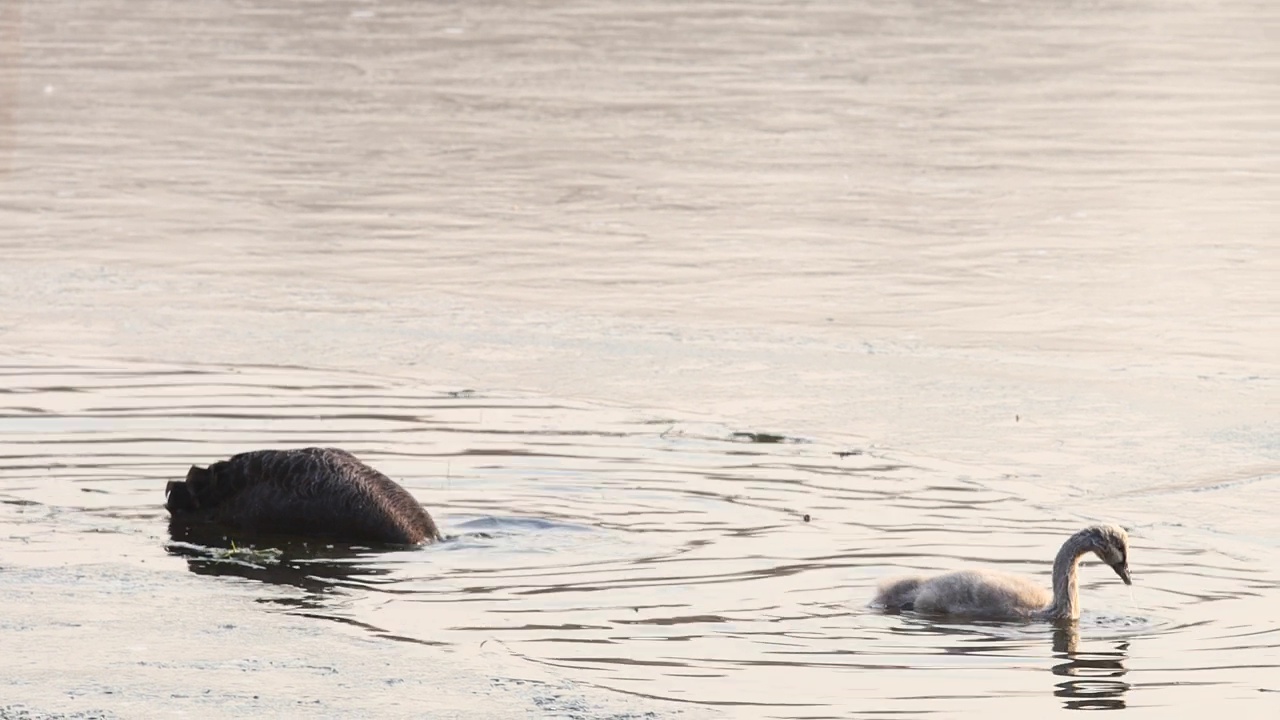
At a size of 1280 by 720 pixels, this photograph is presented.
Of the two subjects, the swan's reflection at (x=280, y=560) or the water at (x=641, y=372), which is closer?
the water at (x=641, y=372)

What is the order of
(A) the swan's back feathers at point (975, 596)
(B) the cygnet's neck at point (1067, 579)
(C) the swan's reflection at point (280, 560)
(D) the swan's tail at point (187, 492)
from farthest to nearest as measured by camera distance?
(D) the swan's tail at point (187, 492) → (C) the swan's reflection at point (280, 560) → (B) the cygnet's neck at point (1067, 579) → (A) the swan's back feathers at point (975, 596)

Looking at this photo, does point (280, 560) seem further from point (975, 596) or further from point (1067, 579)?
point (1067, 579)

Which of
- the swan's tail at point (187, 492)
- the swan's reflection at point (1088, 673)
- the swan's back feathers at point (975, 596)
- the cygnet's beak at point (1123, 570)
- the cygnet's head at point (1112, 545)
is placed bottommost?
the swan's reflection at point (1088, 673)

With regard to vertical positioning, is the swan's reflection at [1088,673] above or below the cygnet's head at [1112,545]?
Answer: below

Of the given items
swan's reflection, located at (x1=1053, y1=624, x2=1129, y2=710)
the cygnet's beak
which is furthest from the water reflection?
the cygnet's beak

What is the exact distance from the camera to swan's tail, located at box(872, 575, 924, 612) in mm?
8258

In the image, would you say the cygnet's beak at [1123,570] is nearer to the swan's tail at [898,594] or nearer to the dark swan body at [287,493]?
the swan's tail at [898,594]

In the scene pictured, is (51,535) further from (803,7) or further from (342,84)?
(803,7)

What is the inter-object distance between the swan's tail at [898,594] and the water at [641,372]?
7 cm

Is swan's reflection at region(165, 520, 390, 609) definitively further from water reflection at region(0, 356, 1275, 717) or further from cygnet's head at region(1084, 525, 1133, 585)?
cygnet's head at region(1084, 525, 1133, 585)

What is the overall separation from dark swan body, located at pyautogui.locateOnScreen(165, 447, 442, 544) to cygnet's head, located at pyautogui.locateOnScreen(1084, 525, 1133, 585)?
251 centimetres

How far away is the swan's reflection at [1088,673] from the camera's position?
7258mm

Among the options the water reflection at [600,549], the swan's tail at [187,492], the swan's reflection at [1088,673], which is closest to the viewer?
the swan's reflection at [1088,673]

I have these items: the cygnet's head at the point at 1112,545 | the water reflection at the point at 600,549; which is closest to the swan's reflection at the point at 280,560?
the water reflection at the point at 600,549
